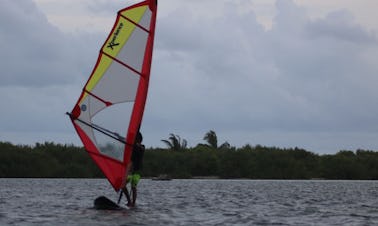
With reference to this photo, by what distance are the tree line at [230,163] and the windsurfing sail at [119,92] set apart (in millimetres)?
57453

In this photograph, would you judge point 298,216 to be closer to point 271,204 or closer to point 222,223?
point 222,223

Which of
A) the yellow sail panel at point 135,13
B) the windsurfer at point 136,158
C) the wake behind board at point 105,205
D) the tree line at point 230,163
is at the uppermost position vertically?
the tree line at point 230,163

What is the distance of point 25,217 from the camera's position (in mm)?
27875

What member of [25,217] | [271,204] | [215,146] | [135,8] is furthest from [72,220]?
[215,146]

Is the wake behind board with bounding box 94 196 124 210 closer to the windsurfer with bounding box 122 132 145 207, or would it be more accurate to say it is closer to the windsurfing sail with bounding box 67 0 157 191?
the windsurfer with bounding box 122 132 145 207

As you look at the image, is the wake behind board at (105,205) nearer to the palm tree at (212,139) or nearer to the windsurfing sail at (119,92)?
the windsurfing sail at (119,92)

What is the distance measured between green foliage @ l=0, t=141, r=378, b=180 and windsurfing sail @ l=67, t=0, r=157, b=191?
191 feet

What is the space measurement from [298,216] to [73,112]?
8246mm

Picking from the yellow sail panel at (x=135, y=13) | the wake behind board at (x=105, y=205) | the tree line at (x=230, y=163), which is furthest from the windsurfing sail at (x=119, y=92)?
the tree line at (x=230, y=163)

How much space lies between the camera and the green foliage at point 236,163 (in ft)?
294

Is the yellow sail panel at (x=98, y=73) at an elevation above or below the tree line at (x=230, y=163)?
below

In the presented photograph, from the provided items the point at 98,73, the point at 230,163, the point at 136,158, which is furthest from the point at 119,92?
the point at 230,163

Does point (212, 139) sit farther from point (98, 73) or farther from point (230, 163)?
point (98, 73)

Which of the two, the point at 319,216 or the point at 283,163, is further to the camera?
the point at 283,163
